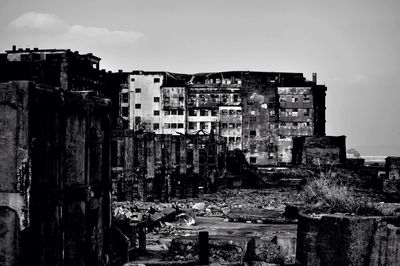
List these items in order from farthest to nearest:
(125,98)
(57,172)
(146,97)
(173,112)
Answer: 1. (125,98)
2. (146,97)
3. (173,112)
4. (57,172)

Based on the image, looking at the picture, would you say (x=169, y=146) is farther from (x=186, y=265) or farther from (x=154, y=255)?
(x=186, y=265)

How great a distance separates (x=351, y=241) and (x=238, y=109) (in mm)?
61896

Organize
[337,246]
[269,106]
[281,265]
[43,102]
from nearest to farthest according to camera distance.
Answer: [43,102] → [337,246] → [281,265] → [269,106]

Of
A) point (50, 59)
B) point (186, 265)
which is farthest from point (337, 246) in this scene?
point (50, 59)

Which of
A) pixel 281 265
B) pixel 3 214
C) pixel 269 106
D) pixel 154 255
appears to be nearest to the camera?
pixel 3 214

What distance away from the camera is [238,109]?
67812 mm

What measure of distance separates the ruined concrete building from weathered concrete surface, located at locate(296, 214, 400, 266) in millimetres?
59421

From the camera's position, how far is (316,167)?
45.5 metres

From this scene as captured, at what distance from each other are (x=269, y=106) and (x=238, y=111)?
4228mm

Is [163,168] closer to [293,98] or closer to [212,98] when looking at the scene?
[212,98]

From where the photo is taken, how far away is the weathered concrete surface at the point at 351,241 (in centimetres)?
602

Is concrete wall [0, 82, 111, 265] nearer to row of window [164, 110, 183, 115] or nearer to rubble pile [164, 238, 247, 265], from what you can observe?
rubble pile [164, 238, 247, 265]

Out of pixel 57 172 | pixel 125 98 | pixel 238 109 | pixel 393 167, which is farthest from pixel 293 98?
pixel 57 172

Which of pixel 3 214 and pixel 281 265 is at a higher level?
pixel 3 214
